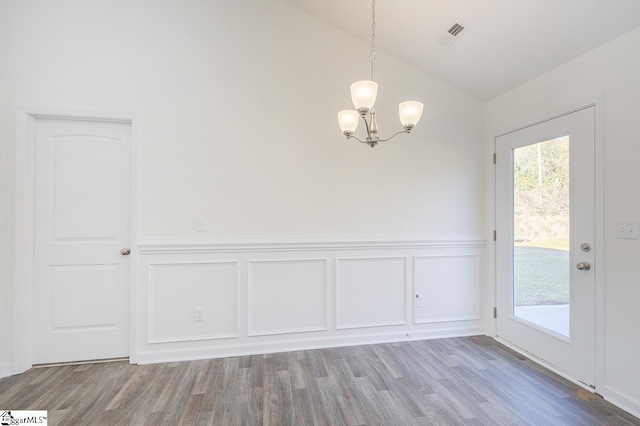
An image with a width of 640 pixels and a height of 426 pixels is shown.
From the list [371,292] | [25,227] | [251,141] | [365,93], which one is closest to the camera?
[365,93]

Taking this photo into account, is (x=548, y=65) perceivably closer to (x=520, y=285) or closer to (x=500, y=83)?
(x=500, y=83)

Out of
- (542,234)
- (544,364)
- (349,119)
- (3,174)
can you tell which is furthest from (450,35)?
(3,174)

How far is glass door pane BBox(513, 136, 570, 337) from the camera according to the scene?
94.8 inches

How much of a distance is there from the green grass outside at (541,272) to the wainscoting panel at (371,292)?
1090 mm

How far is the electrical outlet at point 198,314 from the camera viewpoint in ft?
8.86

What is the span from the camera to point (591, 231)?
2182mm

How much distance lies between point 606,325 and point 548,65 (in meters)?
2.10

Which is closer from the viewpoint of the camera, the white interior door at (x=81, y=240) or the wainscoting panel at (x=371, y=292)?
the white interior door at (x=81, y=240)

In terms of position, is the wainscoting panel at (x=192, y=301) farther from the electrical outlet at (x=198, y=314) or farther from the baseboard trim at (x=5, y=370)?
the baseboard trim at (x=5, y=370)

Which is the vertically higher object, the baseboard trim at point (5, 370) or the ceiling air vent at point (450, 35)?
the ceiling air vent at point (450, 35)

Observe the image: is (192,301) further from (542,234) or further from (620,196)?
(620,196)

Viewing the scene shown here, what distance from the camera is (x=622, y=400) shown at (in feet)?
6.48

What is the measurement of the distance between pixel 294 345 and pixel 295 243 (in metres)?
1.01

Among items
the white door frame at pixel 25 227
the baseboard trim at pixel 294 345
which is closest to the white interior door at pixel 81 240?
the white door frame at pixel 25 227
